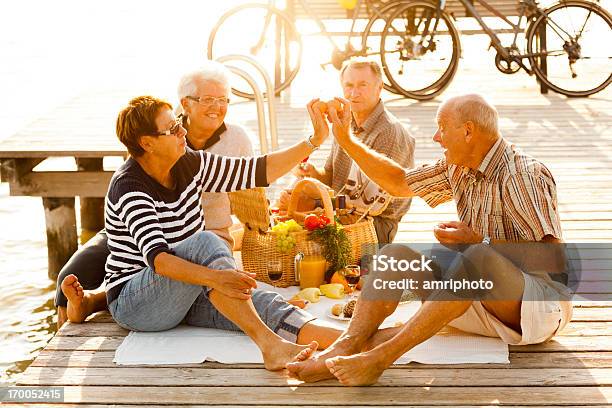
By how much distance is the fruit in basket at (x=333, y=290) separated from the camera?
4285 mm

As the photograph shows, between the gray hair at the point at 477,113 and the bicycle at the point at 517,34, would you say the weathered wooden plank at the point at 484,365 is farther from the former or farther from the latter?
the bicycle at the point at 517,34

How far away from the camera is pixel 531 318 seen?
11.6 ft

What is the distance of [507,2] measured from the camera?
9195mm

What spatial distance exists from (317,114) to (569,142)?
3.82 m

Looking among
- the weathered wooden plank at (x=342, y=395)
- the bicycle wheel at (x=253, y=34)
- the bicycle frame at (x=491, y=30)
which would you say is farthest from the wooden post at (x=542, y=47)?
the weathered wooden plank at (x=342, y=395)

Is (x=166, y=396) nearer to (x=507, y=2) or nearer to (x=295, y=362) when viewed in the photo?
(x=295, y=362)

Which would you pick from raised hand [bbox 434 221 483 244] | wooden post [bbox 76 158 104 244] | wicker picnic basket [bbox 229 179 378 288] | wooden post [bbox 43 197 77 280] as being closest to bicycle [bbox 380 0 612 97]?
wooden post [bbox 76 158 104 244]

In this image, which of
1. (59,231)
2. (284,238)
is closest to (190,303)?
(284,238)

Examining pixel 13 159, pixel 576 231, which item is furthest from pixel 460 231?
pixel 13 159

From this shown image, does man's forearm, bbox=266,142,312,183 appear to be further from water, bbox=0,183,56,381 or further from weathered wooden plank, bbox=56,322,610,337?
water, bbox=0,183,56,381

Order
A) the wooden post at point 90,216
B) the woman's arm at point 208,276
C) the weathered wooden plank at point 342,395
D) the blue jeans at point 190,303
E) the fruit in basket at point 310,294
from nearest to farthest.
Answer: the weathered wooden plank at point 342,395 < the woman's arm at point 208,276 < the blue jeans at point 190,303 < the fruit in basket at point 310,294 < the wooden post at point 90,216

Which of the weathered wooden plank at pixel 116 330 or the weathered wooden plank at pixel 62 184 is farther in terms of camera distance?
the weathered wooden plank at pixel 62 184

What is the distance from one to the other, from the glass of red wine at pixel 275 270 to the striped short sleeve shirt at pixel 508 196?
91cm

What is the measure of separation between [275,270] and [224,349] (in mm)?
757
